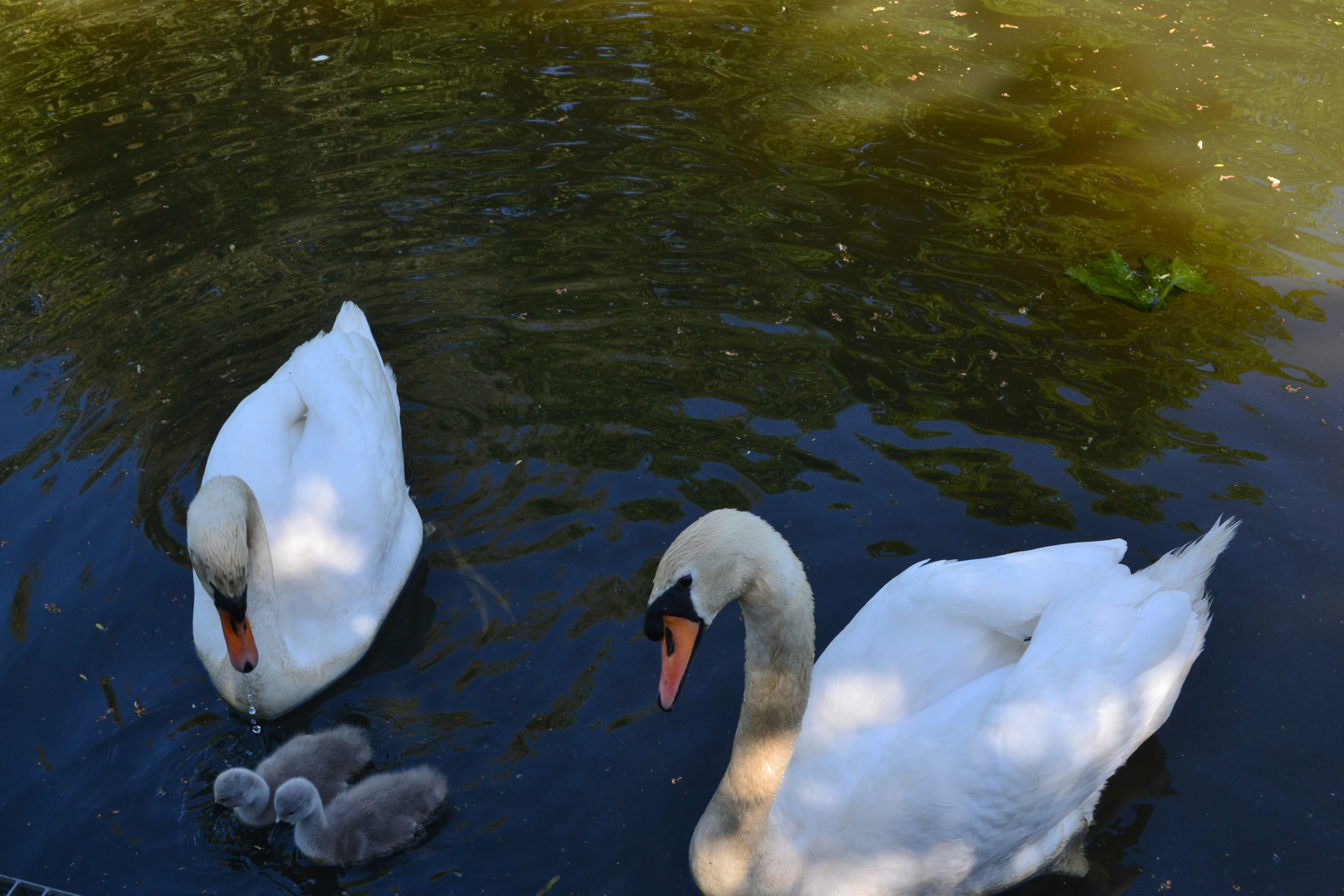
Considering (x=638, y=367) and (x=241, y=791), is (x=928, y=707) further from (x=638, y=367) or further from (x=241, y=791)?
(x=638, y=367)

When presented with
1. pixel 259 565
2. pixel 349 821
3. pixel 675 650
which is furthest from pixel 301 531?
pixel 675 650

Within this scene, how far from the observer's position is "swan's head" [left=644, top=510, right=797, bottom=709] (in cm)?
322

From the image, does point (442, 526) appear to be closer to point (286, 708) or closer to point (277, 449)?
point (277, 449)

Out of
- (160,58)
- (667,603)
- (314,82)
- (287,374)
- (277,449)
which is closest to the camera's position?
(667,603)

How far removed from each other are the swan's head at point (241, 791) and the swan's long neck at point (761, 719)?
1770mm

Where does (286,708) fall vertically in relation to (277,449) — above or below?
below

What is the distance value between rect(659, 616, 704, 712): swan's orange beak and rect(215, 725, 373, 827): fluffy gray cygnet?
5.76ft

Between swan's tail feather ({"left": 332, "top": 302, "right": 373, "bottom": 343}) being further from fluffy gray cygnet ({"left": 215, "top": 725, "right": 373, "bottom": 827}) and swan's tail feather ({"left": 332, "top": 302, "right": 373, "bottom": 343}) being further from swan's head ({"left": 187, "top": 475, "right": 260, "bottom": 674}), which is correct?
fluffy gray cygnet ({"left": 215, "top": 725, "right": 373, "bottom": 827})

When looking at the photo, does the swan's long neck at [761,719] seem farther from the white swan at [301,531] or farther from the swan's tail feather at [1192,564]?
the white swan at [301,531]

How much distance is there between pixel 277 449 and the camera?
208 inches

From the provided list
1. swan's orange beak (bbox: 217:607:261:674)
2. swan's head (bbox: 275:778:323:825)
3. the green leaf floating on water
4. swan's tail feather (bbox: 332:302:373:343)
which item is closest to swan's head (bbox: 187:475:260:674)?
swan's orange beak (bbox: 217:607:261:674)

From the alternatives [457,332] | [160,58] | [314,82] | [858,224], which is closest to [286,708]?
[457,332]

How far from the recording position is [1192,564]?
422 centimetres

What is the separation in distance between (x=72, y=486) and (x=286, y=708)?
2.31 meters
